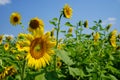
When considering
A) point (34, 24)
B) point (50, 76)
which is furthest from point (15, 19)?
point (50, 76)

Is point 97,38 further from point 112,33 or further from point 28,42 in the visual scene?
point 28,42

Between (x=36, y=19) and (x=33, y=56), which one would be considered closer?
(x=33, y=56)

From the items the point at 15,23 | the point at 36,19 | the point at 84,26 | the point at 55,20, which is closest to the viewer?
the point at 55,20

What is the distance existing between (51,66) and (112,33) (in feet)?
4.09

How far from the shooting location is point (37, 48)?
9.29 ft

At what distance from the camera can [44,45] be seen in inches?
112

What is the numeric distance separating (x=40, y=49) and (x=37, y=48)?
6 centimetres

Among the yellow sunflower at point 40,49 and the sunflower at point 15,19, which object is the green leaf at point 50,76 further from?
the sunflower at point 15,19

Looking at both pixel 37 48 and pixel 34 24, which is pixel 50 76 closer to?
pixel 37 48

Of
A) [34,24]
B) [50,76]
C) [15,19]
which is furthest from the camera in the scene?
[15,19]

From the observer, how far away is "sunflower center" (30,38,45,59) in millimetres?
2757

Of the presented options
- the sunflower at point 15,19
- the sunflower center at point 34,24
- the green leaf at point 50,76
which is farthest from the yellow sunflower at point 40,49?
the sunflower at point 15,19

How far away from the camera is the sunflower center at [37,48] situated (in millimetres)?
2757

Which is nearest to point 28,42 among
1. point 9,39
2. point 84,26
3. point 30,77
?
point 30,77
